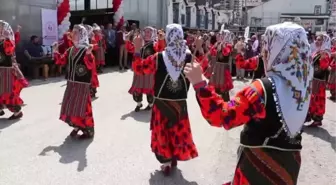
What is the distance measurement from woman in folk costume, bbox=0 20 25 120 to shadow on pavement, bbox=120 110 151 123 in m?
1.83

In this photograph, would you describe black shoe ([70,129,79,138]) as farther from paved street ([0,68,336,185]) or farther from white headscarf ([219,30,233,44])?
white headscarf ([219,30,233,44])

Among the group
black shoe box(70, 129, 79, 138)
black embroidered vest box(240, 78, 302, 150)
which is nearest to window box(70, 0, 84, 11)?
black shoe box(70, 129, 79, 138)

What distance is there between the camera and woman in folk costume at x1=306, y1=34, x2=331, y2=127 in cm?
675

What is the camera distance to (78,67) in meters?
5.43

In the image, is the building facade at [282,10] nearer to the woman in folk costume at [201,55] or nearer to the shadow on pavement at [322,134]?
the woman in folk costume at [201,55]

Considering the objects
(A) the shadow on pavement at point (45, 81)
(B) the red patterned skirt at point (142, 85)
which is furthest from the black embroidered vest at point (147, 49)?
(A) the shadow on pavement at point (45, 81)

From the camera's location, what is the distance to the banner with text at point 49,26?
39.3 feet

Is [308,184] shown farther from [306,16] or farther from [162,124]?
[306,16]

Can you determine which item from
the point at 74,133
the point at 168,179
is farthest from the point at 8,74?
the point at 168,179

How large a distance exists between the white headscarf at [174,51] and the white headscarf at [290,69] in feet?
7.21

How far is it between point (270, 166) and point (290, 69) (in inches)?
23.1

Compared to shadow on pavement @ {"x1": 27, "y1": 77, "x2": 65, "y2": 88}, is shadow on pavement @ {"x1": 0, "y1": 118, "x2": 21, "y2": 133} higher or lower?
shadow on pavement @ {"x1": 27, "y1": 77, "x2": 65, "y2": 88}

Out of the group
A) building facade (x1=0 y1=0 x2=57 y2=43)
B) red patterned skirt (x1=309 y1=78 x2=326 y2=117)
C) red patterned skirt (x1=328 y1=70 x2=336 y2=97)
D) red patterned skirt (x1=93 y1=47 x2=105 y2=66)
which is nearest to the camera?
red patterned skirt (x1=309 y1=78 x2=326 y2=117)

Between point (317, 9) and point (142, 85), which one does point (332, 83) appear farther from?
point (317, 9)
